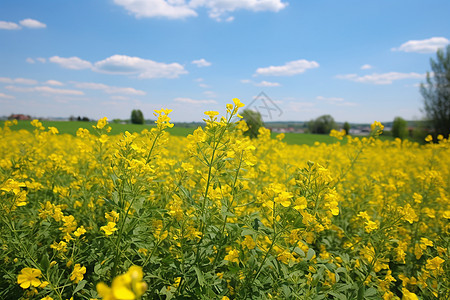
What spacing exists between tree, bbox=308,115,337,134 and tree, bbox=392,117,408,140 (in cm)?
1747

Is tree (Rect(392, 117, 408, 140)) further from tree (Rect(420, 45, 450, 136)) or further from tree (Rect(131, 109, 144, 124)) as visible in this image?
tree (Rect(131, 109, 144, 124))

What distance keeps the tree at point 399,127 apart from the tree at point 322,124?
17.5 m

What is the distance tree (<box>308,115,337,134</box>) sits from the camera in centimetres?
6278

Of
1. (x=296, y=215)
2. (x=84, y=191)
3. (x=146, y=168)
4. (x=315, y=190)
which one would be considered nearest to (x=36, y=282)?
(x=146, y=168)

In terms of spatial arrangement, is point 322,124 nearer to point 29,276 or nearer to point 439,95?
point 439,95

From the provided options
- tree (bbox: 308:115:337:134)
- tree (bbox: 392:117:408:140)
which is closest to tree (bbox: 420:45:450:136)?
tree (bbox: 392:117:408:140)

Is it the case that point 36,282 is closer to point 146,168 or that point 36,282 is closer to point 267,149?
point 146,168

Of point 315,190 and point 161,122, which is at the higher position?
point 161,122

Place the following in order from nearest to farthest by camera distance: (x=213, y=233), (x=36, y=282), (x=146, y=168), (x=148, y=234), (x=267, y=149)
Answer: (x=36, y=282) → (x=146, y=168) → (x=213, y=233) → (x=148, y=234) → (x=267, y=149)

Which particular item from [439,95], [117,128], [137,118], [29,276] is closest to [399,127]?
[439,95]

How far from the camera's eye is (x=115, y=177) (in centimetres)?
192

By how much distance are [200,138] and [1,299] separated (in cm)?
193

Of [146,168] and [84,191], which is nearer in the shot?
[146,168]

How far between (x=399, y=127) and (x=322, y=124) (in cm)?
2139
